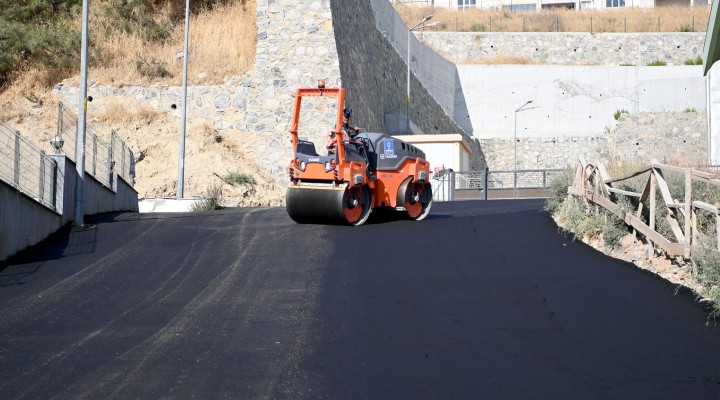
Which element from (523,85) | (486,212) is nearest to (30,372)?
(486,212)

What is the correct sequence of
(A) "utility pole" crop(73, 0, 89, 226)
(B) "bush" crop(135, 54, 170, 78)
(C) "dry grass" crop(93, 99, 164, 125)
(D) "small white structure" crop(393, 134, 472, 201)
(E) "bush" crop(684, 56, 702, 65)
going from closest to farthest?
(A) "utility pole" crop(73, 0, 89, 226)
(C) "dry grass" crop(93, 99, 164, 125)
(B) "bush" crop(135, 54, 170, 78)
(D) "small white structure" crop(393, 134, 472, 201)
(E) "bush" crop(684, 56, 702, 65)

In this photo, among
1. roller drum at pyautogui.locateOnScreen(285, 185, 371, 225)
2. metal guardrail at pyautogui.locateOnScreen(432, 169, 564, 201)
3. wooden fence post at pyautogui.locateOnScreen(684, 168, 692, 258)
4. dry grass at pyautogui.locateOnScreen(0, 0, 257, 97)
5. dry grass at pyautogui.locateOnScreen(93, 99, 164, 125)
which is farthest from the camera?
metal guardrail at pyautogui.locateOnScreen(432, 169, 564, 201)

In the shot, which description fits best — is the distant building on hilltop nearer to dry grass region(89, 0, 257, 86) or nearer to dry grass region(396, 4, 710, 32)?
dry grass region(396, 4, 710, 32)

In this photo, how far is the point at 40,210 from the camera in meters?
17.9

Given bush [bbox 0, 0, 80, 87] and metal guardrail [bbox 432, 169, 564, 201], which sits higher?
bush [bbox 0, 0, 80, 87]

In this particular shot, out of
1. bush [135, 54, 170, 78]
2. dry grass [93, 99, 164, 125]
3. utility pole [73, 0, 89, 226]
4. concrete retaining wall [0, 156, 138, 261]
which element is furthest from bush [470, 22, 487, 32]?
utility pole [73, 0, 89, 226]

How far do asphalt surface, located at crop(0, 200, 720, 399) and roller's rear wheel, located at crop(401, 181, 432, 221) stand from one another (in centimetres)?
371

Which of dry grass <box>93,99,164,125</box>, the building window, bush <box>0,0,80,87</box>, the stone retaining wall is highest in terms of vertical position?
the building window

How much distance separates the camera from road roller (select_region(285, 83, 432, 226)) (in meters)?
19.0

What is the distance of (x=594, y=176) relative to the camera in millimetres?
18703

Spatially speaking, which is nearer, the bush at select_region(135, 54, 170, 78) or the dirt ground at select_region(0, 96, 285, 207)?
the dirt ground at select_region(0, 96, 285, 207)

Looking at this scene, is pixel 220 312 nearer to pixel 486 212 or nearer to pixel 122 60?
pixel 486 212

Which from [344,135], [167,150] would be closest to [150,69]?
[167,150]

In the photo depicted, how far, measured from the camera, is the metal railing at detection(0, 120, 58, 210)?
1719cm
